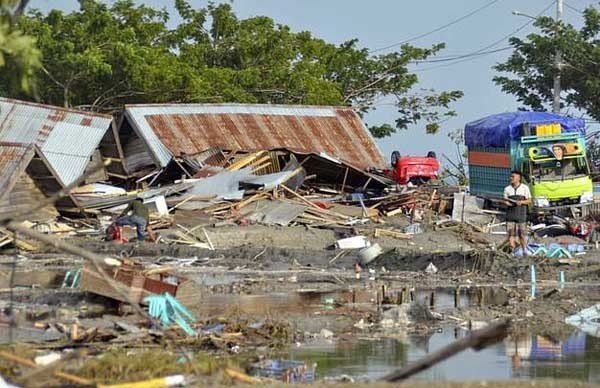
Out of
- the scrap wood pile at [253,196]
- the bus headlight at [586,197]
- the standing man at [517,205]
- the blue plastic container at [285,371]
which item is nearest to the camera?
the blue plastic container at [285,371]

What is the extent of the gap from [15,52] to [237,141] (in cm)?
2961

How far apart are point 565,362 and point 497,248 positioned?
10828 mm

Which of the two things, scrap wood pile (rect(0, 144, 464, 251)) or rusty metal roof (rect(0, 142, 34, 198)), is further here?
scrap wood pile (rect(0, 144, 464, 251))

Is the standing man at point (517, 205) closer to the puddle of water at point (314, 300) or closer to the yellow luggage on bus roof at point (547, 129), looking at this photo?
the puddle of water at point (314, 300)

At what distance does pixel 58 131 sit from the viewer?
34812mm

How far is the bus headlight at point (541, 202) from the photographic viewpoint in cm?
3231

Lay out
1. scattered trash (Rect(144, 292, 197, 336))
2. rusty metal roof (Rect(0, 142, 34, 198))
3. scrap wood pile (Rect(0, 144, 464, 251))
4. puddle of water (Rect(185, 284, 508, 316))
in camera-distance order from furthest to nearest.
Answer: scrap wood pile (Rect(0, 144, 464, 251))
rusty metal roof (Rect(0, 142, 34, 198))
puddle of water (Rect(185, 284, 508, 316))
scattered trash (Rect(144, 292, 197, 336))

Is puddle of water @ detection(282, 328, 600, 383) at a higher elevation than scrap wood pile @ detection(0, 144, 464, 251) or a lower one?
lower

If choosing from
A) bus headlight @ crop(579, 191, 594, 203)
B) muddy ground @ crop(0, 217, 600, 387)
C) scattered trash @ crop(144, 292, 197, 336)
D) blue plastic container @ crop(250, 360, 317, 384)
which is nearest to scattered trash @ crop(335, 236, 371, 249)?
muddy ground @ crop(0, 217, 600, 387)

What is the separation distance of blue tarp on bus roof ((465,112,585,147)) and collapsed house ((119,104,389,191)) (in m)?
4.39

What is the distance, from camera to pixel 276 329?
15.6 meters

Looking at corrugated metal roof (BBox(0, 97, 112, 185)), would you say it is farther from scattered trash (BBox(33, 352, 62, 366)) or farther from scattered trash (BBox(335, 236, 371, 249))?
scattered trash (BBox(33, 352, 62, 366))

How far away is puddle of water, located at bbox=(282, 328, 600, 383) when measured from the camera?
13.5 meters

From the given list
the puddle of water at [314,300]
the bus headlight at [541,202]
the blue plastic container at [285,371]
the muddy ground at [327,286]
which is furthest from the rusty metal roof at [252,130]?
the blue plastic container at [285,371]
